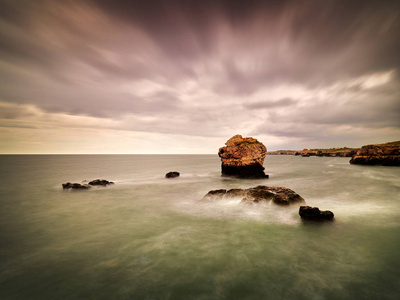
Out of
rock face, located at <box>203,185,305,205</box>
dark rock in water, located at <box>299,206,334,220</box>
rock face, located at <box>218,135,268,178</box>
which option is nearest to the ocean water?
dark rock in water, located at <box>299,206,334,220</box>

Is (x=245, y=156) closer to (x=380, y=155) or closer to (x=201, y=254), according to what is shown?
(x=201, y=254)

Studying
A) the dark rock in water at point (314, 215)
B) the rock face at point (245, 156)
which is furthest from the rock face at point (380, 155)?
the dark rock in water at point (314, 215)

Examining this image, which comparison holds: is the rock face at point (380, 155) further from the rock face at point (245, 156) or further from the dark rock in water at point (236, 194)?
the dark rock in water at point (236, 194)

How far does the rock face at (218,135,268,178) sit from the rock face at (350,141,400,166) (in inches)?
1735

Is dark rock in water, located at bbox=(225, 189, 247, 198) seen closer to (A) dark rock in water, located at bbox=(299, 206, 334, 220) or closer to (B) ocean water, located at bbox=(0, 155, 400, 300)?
(B) ocean water, located at bbox=(0, 155, 400, 300)

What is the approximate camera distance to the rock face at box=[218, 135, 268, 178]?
2919cm

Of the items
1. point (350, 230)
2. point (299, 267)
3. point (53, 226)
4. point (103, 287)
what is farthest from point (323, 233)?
point (53, 226)

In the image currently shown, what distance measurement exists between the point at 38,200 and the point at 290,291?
21282mm

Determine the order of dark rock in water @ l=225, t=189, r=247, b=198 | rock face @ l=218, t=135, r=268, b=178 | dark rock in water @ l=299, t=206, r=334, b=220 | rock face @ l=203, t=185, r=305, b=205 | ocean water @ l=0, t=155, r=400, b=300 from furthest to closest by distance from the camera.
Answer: rock face @ l=218, t=135, r=268, b=178 → dark rock in water @ l=225, t=189, r=247, b=198 → rock face @ l=203, t=185, r=305, b=205 → dark rock in water @ l=299, t=206, r=334, b=220 → ocean water @ l=0, t=155, r=400, b=300

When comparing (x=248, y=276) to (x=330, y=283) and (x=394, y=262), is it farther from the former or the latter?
(x=394, y=262)

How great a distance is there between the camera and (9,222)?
34.7ft

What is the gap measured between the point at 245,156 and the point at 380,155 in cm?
A: 4802

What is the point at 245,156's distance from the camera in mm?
29438

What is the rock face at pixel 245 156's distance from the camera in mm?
29188
